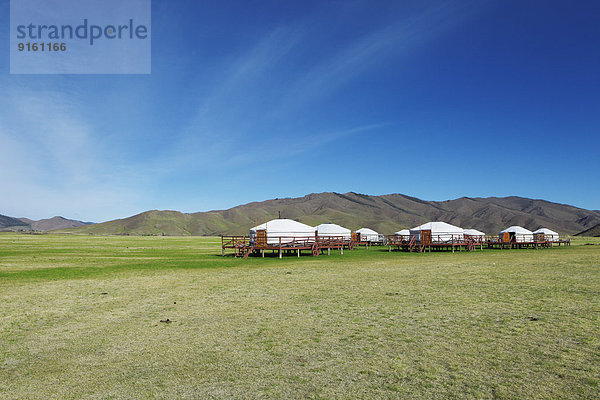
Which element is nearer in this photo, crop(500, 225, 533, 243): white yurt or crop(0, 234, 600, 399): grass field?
crop(0, 234, 600, 399): grass field

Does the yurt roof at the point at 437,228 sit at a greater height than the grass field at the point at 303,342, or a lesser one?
greater

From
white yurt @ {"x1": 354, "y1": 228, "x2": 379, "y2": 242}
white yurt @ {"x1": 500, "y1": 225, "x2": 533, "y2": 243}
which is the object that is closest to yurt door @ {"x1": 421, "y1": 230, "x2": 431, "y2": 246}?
white yurt @ {"x1": 500, "y1": 225, "x2": 533, "y2": 243}

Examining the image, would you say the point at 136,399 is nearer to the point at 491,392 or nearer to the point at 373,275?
the point at 491,392

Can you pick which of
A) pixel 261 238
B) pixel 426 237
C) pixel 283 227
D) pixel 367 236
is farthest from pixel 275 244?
pixel 367 236

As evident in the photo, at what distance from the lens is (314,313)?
34.6 feet

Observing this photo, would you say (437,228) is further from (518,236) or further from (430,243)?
(518,236)

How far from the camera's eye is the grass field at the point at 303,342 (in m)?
5.66

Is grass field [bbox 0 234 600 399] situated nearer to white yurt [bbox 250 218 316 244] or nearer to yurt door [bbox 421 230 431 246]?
white yurt [bbox 250 218 316 244]

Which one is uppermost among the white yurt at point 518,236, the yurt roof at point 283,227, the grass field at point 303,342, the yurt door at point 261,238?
the yurt roof at point 283,227

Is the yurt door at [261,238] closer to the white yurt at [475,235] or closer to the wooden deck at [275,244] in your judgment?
the wooden deck at [275,244]

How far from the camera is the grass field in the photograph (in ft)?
18.6

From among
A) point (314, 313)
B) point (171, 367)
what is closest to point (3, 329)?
point (171, 367)

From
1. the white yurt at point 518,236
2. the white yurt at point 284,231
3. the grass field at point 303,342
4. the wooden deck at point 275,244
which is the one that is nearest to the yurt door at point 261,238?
the wooden deck at point 275,244

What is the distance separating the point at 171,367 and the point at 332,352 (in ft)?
9.70
